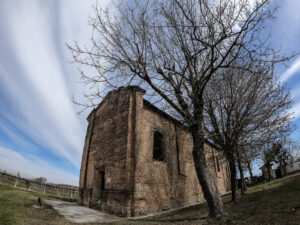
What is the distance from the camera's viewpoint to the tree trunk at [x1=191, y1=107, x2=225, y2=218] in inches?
209

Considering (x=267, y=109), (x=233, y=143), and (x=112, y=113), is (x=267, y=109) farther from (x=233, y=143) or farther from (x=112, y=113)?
(x=112, y=113)

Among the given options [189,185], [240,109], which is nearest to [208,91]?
[240,109]

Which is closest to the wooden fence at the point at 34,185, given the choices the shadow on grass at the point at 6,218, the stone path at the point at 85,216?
the stone path at the point at 85,216

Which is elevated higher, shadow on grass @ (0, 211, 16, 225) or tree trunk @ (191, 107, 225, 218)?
tree trunk @ (191, 107, 225, 218)

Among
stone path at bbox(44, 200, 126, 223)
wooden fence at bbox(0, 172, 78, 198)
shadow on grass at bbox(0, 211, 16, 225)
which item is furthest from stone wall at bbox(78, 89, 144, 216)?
wooden fence at bbox(0, 172, 78, 198)

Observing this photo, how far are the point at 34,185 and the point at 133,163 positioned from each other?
52.0 ft

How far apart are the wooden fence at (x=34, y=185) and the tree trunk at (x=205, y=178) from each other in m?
18.5

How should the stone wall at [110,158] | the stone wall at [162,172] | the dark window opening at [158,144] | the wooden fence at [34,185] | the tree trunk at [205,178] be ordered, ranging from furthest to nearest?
the wooden fence at [34,185]
the dark window opening at [158,144]
the stone wall at [162,172]
the stone wall at [110,158]
the tree trunk at [205,178]

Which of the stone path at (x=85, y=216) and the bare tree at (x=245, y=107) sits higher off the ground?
the bare tree at (x=245, y=107)

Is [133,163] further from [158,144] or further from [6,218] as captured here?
[6,218]

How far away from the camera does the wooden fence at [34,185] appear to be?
16370 millimetres

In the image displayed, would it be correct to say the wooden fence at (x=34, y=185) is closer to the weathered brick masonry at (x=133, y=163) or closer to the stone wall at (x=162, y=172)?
the weathered brick masonry at (x=133, y=163)

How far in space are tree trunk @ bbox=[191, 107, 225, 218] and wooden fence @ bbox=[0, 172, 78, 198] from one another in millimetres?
18519

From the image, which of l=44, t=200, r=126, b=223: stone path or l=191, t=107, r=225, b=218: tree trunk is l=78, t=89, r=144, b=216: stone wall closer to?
l=44, t=200, r=126, b=223: stone path
